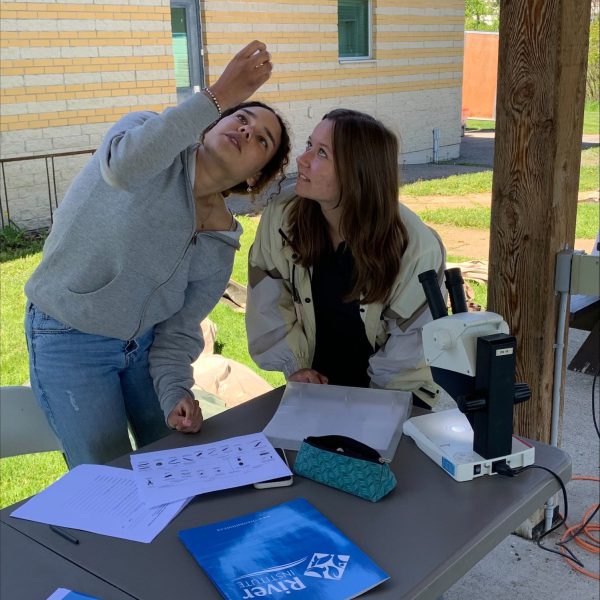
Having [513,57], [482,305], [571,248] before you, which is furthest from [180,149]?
[482,305]

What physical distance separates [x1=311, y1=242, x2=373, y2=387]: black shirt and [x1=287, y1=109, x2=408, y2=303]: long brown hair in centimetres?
6

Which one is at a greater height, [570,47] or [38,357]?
[570,47]

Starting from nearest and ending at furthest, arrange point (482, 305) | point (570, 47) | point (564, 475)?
point (564, 475) < point (570, 47) < point (482, 305)

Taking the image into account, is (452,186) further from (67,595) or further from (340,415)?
(67,595)

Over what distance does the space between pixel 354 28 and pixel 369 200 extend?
4.67 metres

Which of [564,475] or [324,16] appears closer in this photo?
[564,475]

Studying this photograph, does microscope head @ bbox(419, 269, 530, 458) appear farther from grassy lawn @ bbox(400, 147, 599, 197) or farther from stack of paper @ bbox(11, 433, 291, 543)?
grassy lawn @ bbox(400, 147, 599, 197)

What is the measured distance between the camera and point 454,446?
4.26ft

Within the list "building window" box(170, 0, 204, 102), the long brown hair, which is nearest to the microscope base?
the long brown hair

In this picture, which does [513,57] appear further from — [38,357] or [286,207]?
[38,357]

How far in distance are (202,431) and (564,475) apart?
2.26 ft

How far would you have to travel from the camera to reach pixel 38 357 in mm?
1571

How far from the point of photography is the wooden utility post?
1.93 meters

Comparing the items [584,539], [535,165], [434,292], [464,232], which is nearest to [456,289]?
[434,292]
